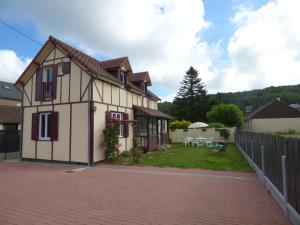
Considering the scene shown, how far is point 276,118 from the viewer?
4525 cm

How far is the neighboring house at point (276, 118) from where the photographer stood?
44.2 m

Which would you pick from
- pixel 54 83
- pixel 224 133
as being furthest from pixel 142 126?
pixel 224 133

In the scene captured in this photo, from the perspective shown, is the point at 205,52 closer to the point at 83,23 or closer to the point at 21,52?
the point at 83,23

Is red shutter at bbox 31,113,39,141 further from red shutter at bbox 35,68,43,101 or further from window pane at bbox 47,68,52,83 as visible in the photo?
window pane at bbox 47,68,52,83

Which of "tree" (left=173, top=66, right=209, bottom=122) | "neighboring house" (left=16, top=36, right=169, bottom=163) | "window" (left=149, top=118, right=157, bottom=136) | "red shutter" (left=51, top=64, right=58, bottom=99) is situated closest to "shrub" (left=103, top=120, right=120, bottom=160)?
"neighboring house" (left=16, top=36, right=169, bottom=163)

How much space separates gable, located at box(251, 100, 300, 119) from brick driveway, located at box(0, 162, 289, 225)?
41.2m

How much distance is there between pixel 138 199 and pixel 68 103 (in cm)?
850

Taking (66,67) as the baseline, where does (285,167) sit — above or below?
below

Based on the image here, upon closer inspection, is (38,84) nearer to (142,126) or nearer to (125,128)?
(125,128)

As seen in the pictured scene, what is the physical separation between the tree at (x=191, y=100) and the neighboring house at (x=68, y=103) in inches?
1349

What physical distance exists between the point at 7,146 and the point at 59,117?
5587 millimetres

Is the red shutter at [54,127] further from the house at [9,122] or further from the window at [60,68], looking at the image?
the house at [9,122]

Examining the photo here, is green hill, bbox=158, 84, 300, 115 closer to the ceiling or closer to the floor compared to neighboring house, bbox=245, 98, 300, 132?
closer to the ceiling

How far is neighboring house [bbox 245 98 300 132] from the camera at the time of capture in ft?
145
